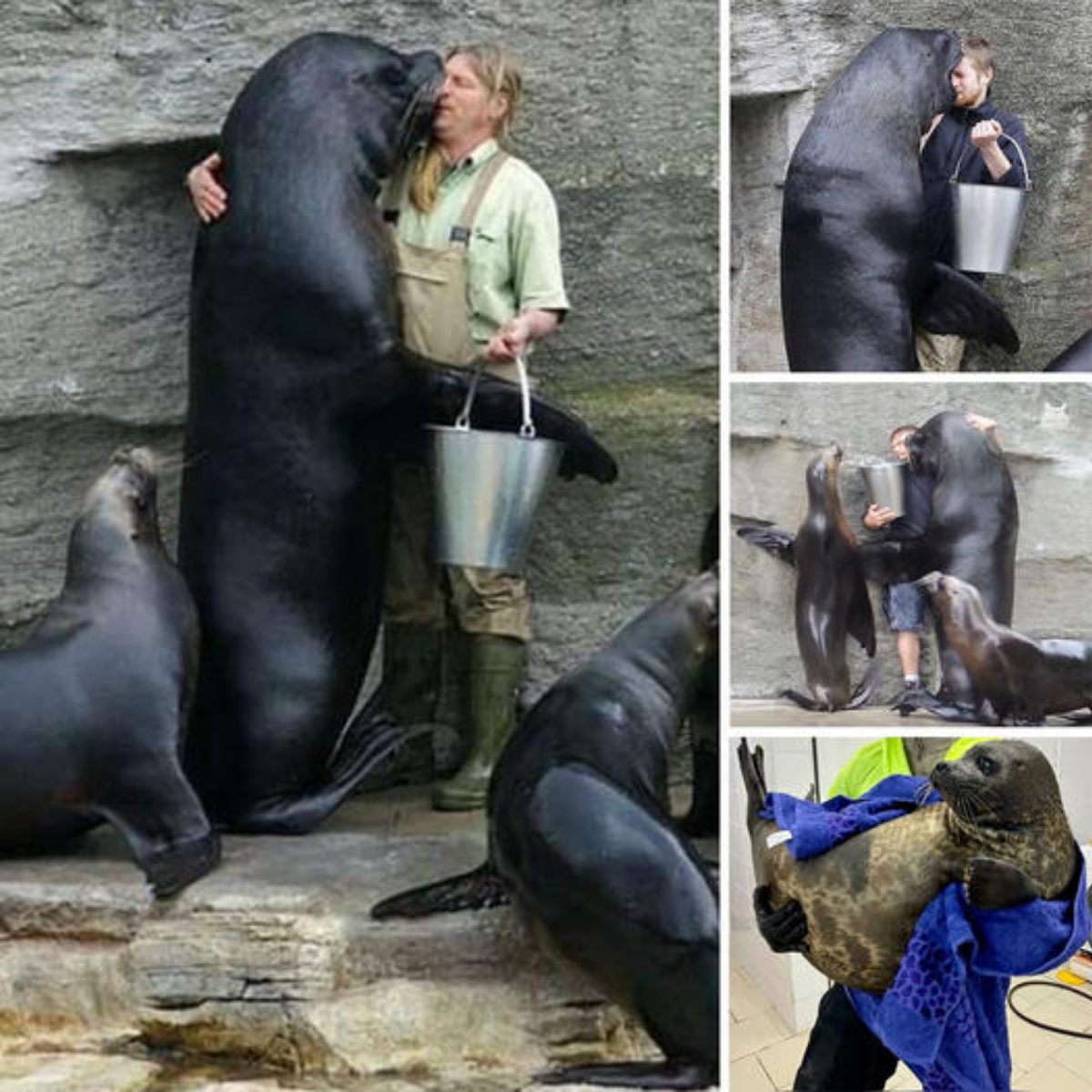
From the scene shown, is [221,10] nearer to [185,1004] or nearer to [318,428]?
[318,428]

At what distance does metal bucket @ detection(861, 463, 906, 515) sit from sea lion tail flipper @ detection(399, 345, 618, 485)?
540 mm

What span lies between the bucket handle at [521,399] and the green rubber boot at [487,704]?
0.42m

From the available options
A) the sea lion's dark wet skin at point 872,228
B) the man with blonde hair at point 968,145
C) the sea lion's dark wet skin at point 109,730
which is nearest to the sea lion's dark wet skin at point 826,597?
the sea lion's dark wet skin at point 872,228

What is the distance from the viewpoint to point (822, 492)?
276 cm

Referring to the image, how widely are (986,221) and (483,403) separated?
976mm

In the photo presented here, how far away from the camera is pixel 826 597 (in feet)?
9.12

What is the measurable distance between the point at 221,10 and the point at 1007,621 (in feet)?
6.33

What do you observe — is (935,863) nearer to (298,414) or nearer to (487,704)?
(487,704)

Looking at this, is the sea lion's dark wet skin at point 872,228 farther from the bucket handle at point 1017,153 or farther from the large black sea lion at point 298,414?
the large black sea lion at point 298,414

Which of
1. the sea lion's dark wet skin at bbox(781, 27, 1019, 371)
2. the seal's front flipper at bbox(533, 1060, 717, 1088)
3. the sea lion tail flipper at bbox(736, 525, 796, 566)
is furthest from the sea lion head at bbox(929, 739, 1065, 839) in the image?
the sea lion's dark wet skin at bbox(781, 27, 1019, 371)

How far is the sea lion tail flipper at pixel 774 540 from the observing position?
109 inches

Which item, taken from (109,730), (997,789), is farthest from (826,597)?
(109,730)

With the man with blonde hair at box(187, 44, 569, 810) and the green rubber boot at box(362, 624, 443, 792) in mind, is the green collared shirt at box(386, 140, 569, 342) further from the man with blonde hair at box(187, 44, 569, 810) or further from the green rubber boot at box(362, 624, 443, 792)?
the green rubber boot at box(362, 624, 443, 792)

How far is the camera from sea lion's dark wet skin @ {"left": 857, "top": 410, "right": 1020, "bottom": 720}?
2.73 m
